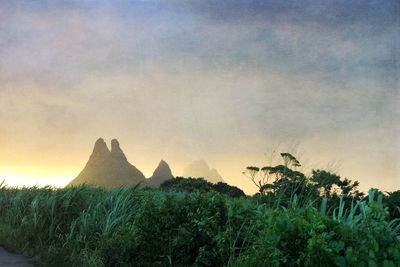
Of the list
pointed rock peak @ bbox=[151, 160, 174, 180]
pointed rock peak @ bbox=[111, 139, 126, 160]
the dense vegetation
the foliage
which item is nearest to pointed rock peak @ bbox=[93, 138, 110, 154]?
pointed rock peak @ bbox=[111, 139, 126, 160]

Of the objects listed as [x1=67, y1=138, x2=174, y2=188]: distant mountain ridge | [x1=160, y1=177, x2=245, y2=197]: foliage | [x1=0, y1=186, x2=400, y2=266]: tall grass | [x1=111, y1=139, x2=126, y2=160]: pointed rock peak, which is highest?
[x1=111, y1=139, x2=126, y2=160]: pointed rock peak

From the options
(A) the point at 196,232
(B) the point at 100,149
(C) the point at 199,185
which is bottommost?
(A) the point at 196,232

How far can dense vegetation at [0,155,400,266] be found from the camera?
6387mm

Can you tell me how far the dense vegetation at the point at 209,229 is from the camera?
251 inches

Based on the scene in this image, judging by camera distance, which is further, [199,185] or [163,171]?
[163,171]

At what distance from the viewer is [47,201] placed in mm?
13180

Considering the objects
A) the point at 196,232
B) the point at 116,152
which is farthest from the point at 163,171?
the point at 196,232

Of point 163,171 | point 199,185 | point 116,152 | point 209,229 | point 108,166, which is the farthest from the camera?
point 163,171

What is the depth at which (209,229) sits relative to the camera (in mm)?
8195

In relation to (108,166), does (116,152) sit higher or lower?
higher

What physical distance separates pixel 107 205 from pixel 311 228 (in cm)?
661

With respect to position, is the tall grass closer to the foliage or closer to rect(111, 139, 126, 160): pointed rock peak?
the foliage

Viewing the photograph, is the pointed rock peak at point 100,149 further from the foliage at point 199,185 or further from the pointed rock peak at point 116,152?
the foliage at point 199,185

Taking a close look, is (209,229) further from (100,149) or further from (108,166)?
(100,149)
